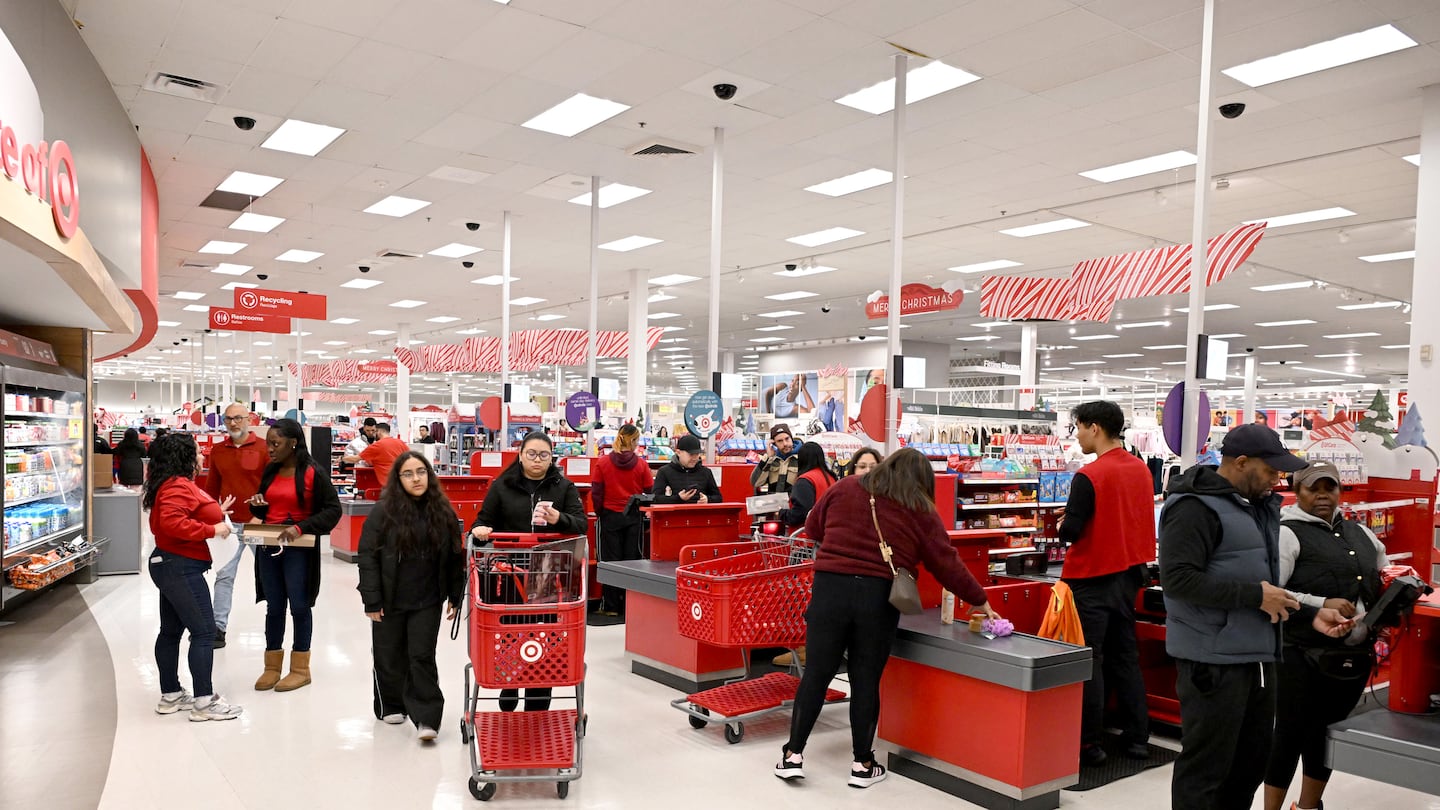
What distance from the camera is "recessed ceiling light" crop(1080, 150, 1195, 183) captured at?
8.80 m

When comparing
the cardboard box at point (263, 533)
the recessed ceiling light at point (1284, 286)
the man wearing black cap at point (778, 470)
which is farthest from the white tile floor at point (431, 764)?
the recessed ceiling light at point (1284, 286)

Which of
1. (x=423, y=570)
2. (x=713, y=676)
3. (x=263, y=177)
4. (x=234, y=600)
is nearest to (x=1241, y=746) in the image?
(x=713, y=676)

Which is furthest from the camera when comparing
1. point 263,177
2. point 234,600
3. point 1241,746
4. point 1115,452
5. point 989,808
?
point 263,177

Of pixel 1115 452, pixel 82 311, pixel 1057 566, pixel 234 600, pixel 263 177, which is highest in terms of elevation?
pixel 263 177

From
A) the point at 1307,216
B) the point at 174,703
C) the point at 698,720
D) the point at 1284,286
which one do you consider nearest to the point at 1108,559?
the point at 698,720

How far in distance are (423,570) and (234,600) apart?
4895 millimetres

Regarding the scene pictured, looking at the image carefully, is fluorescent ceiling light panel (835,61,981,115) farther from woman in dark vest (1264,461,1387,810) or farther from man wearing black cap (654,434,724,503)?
woman in dark vest (1264,461,1387,810)

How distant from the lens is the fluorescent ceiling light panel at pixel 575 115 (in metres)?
7.86

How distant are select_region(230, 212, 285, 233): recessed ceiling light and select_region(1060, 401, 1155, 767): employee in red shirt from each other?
1082cm

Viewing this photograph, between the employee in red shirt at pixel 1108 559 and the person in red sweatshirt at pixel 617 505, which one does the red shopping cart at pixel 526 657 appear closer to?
the employee in red shirt at pixel 1108 559

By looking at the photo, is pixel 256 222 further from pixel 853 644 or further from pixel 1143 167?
pixel 853 644

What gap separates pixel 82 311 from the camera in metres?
8.02

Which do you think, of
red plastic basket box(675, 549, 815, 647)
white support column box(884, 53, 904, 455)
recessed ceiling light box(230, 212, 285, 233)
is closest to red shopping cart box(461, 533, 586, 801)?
red plastic basket box(675, 549, 815, 647)

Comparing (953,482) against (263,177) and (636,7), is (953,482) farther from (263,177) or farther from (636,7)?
(263,177)
